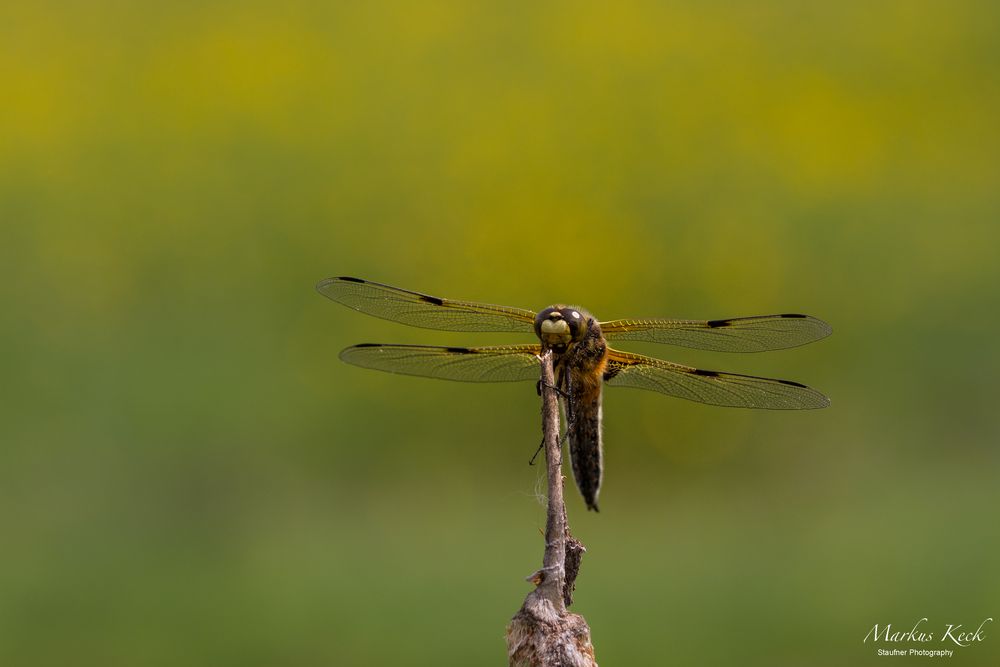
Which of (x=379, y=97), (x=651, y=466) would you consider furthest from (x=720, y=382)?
(x=379, y=97)

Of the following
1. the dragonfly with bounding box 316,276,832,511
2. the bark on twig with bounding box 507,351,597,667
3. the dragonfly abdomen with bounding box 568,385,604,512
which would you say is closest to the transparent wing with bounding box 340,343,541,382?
the dragonfly with bounding box 316,276,832,511

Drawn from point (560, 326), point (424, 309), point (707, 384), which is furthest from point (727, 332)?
point (424, 309)

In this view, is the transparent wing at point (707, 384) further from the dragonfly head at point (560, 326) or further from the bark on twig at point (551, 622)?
the bark on twig at point (551, 622)

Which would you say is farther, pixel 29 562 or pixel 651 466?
pixel 651 466

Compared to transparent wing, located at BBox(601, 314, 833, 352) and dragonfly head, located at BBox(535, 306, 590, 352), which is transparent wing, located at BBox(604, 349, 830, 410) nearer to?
transparent wing, located at BBox(601, 314, 833, 352)

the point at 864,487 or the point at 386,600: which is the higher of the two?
the point at 864,487

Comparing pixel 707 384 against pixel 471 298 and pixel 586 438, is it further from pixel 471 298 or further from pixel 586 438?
pixel 471 298

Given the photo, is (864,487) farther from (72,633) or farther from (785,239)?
(72,633)
